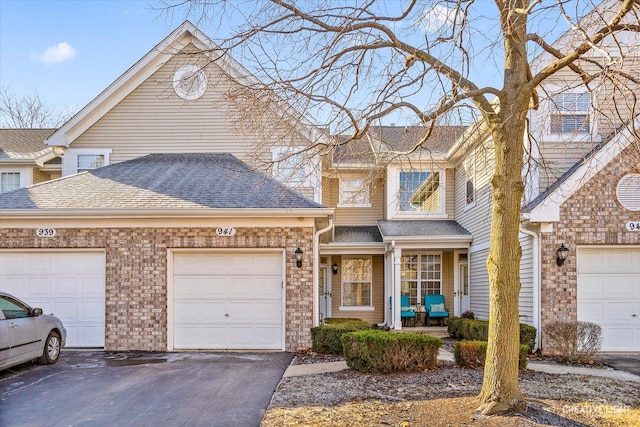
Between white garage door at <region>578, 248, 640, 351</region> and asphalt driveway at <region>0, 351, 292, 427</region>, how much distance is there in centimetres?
686

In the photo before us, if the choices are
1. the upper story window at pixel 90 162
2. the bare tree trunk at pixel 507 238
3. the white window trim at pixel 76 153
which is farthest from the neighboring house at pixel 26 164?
the bare tree trunk at pixel 507 238

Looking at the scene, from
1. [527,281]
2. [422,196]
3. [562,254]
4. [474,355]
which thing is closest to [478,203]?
[422,196]

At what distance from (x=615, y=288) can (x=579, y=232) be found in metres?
1.53

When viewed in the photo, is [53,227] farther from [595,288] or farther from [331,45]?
[595,288]

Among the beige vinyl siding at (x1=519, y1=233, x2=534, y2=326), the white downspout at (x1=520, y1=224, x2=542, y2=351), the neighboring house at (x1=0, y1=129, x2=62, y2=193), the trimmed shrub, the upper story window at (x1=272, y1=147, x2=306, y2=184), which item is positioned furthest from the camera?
the neighboring house at (x1=0, y1=129, x2=62, y2=193)

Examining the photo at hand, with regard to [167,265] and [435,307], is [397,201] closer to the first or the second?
[435,307]

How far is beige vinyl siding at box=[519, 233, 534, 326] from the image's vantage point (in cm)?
1199

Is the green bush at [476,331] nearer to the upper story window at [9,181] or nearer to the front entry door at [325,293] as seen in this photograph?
the front entry door at [325,293]

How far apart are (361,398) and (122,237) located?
693cm

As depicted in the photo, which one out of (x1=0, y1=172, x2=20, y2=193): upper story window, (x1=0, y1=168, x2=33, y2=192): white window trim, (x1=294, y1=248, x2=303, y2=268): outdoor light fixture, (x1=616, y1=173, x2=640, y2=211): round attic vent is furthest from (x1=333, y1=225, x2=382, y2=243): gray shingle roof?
(x1=0, y1=172, x2=20, y2=193): upper story window

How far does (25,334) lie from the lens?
920 centimetres

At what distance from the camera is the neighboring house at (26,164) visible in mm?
17109

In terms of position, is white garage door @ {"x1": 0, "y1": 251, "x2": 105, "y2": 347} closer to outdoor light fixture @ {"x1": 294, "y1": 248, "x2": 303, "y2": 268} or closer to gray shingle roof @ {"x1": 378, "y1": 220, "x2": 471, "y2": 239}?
outdoor light fixture @ {"x1": 294, "y1": 248, "x2": 303, "y2": 268}

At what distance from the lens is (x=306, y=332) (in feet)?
38.1
